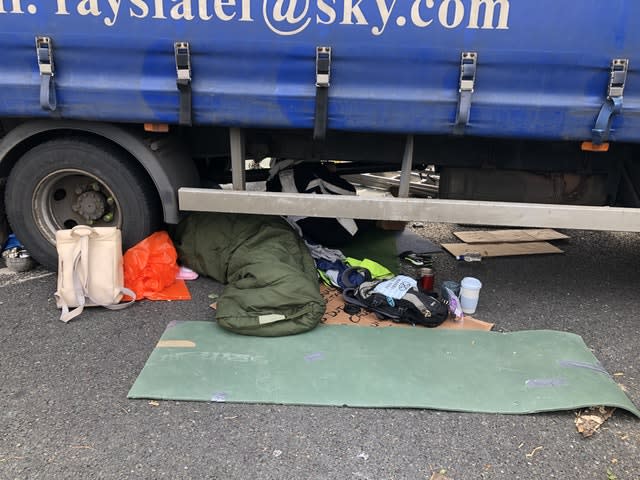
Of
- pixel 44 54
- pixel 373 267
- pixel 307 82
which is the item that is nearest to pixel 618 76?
pixel 307 82

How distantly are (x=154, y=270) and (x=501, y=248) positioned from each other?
120 inches

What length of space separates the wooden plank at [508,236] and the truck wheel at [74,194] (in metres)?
2.89

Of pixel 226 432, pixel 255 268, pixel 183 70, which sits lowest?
pixel 226 432

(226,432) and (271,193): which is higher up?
(271,193)

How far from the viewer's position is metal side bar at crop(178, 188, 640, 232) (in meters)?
3.50

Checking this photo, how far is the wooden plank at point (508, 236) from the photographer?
16.8 ft

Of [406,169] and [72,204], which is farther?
[72,204]

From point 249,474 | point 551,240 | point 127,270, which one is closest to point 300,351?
point 249,474

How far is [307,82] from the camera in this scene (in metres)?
3.32

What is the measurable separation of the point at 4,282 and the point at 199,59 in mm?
2222

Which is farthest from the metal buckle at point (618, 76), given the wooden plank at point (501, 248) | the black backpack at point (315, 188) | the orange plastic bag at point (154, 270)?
the orange plastic bag at point (154, 270)

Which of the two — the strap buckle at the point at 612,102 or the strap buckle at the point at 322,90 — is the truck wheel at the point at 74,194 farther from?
the strap buckle at the point at 612,102

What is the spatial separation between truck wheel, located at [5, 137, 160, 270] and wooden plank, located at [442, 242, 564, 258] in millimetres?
2603

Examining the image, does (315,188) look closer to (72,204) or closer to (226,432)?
(72,204)
